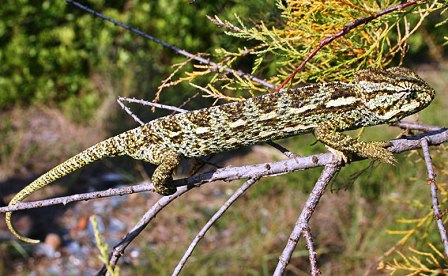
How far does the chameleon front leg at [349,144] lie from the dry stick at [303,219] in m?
0.23

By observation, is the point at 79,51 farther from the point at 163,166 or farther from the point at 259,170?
the point at 259,170

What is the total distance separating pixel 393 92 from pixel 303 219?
0.75 metres

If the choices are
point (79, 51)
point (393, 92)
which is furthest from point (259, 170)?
point (79, 51)

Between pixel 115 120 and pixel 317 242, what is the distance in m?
2.83

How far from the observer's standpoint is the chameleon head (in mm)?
2221

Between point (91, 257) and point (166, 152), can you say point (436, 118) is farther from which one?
point (166, 152)

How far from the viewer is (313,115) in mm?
2293

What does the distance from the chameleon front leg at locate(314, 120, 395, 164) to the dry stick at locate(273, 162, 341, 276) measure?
227 millimetres

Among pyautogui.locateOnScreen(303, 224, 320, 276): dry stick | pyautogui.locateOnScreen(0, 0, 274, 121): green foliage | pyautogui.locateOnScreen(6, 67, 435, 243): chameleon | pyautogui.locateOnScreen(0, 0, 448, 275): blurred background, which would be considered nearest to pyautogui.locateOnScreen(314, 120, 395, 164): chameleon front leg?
pyautogui.locateOnScreen(6, 67, 435, 243): chameleon

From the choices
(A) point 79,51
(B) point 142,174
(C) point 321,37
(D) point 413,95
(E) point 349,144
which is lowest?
(B) point 142,174

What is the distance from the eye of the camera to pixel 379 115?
7.45 feet

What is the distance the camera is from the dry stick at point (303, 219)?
1.69 metres

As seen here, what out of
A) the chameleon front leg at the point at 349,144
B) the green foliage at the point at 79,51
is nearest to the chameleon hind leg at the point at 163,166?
the chameleon front leg at the point at 349,144

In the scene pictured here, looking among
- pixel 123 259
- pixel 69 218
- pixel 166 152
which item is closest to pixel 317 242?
pixel 123 259
